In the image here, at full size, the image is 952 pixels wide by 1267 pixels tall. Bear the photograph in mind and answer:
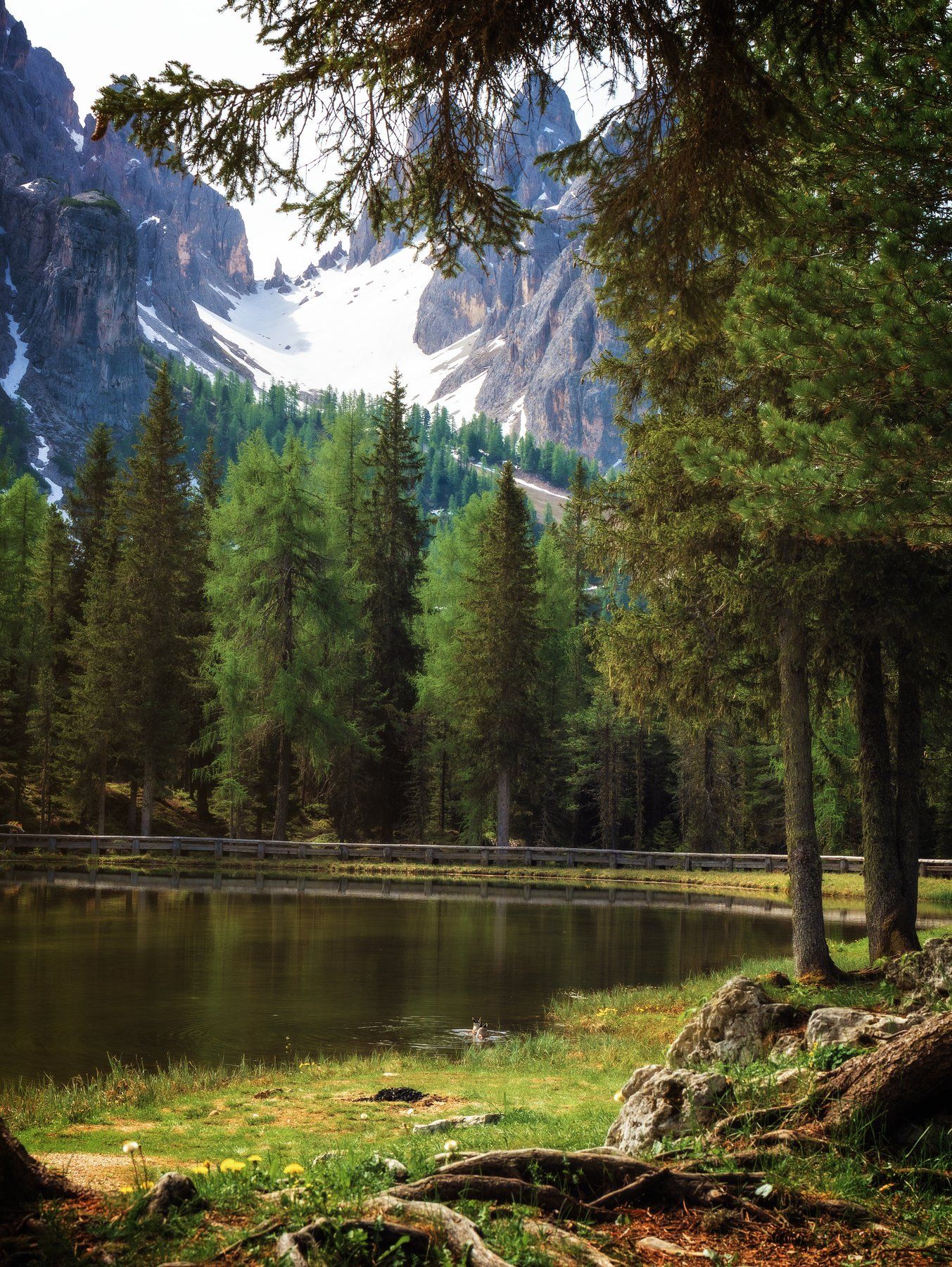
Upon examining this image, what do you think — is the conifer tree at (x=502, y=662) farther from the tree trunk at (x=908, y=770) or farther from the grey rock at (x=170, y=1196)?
the grey rock at (x=170, y=1196)

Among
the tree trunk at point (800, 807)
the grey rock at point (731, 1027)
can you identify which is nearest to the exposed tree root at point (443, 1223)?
the grey rock at point (731, 1027)

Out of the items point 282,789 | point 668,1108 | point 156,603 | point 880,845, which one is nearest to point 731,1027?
point 668,1108

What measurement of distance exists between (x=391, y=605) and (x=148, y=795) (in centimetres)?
1314

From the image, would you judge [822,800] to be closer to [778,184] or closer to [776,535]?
[776,535]

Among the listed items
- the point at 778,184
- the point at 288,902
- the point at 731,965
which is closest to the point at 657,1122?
the point at 778,184

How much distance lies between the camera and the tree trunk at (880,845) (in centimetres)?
1367

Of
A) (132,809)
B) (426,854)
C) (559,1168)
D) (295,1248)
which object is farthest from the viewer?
(132,809)

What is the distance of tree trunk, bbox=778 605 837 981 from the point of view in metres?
13.1

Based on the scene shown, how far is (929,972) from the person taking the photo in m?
9.53

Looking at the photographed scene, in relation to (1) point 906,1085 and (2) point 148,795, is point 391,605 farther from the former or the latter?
(1) point 906,1085

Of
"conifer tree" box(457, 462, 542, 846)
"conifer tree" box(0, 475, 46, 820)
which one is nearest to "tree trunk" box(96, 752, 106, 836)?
"conifer tree" box(0, 475, 46, 820)

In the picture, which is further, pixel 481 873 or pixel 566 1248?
pixel 481 873

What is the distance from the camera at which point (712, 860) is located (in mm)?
40406

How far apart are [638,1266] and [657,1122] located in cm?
204
